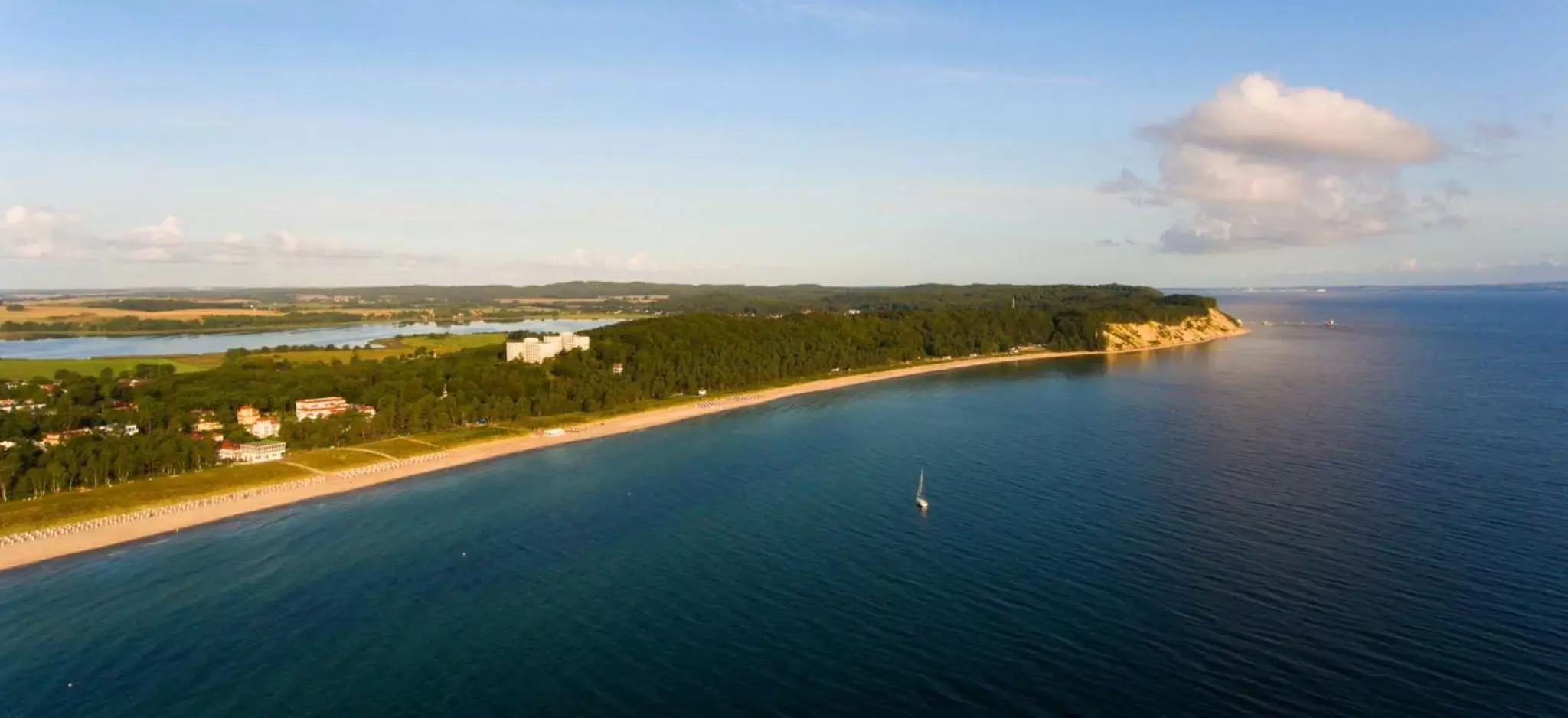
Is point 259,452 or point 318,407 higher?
point 318,407

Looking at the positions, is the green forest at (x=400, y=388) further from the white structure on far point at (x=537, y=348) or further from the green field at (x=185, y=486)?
the white structure on far point at (x=537, y=348)

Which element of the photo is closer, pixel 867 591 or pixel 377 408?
pixel 867 591

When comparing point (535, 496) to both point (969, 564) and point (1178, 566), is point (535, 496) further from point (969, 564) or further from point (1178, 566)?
point (1178, 566)

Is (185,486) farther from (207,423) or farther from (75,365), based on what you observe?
(75,365)

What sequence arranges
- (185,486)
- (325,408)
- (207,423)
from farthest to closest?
(325,408)
(207,423)
(185,486)

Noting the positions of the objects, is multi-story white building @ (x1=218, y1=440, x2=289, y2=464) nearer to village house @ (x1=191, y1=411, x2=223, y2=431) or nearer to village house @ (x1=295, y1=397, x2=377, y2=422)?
village house @ (x1=295, y1=397, x2=377, y2=422)

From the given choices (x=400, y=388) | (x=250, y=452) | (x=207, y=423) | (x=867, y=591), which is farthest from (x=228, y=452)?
(x=867, y=591)

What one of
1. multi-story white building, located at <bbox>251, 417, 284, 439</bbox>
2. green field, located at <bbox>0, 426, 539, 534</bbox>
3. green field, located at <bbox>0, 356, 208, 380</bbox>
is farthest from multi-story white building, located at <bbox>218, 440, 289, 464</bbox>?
green field, located at <bbox>0, 356, 208, 380</bbox>

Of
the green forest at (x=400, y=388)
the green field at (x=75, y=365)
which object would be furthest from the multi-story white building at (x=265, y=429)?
the green field at (x=75, y=365)
